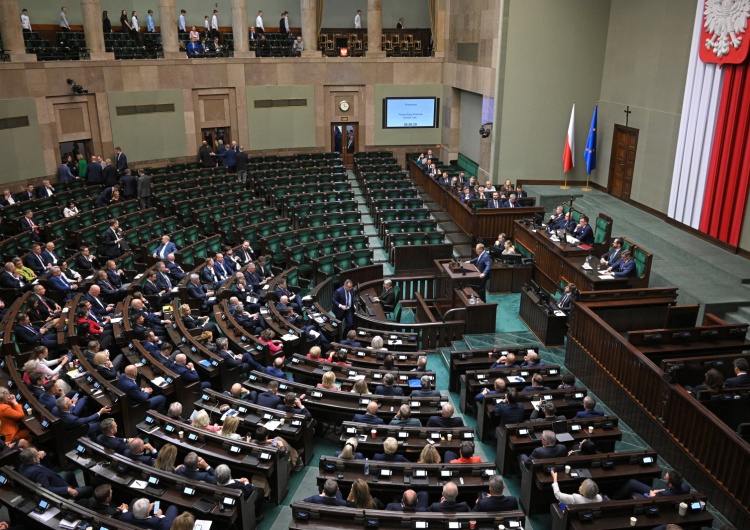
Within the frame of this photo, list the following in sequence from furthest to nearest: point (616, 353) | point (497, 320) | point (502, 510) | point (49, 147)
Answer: point (49, 147) < point (497, 320) < point (616, 353) < point (502, 510)

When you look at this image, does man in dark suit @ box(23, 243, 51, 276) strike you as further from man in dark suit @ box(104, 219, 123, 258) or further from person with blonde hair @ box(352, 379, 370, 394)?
person with blonde hair @ box(352, 379, 370, 394)

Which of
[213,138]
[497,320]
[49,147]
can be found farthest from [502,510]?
[213,138]

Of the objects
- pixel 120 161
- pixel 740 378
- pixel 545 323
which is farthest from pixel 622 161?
pixel 120 161

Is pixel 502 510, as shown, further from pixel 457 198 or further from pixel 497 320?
pixel 457 198

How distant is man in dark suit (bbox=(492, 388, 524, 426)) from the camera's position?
24.3 feet

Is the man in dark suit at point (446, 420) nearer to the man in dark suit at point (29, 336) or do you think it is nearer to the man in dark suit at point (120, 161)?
the man in dark suit at point (29, 336)

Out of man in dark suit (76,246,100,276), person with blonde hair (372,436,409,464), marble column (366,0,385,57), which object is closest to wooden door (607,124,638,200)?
marble column (366,0,385,57)

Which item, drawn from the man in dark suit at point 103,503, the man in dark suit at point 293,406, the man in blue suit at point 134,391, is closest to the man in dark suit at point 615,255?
the man in dark suit at point 293,406

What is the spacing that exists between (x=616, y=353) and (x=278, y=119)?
16825 mm

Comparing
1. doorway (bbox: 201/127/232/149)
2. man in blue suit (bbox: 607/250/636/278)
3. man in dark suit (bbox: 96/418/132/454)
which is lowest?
man in dark suit (bbox: 96/418/132/454)

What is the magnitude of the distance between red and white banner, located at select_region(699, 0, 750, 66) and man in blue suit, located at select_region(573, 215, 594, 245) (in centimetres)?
421

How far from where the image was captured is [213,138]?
22.0 meters


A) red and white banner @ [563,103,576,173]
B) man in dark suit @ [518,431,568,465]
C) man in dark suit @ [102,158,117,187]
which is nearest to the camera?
man in dark suit @ [518,431,568,465]

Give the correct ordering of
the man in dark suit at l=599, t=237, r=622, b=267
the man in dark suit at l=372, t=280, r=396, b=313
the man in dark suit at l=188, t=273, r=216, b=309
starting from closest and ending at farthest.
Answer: the man in dark suit at l=188, t=273, r=216, b=309 → the man in dark suit at l=599, t=237, r=622, b=267 → the man in dark suit at l=372, t=280, r=396, b=313
